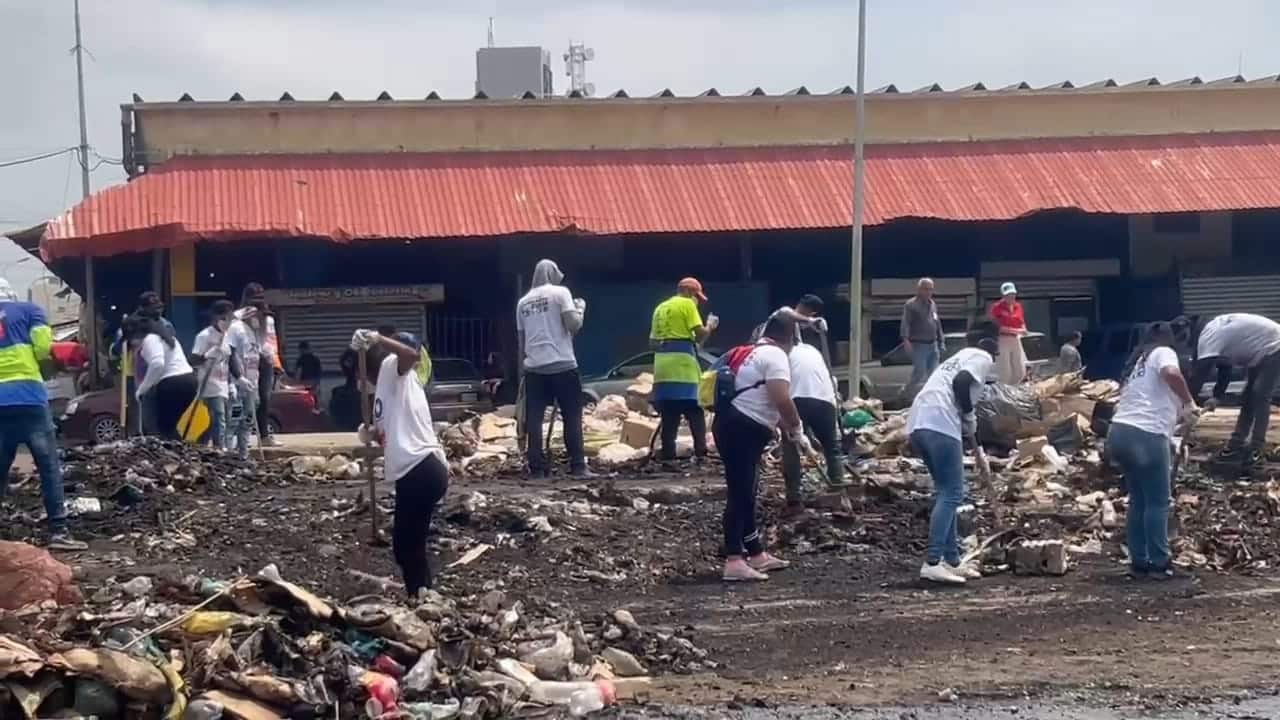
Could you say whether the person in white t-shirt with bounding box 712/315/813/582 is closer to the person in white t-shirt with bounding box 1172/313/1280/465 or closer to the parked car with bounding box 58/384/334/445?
the person in white t-shirt with bounding box 1172/313/1280/465

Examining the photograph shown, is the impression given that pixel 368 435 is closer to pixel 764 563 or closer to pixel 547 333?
pixel 764 563

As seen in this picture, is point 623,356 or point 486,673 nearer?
point 486,673

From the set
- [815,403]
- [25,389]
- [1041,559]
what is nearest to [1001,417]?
[815,403]

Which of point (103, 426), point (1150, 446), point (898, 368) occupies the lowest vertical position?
point (103, 426)

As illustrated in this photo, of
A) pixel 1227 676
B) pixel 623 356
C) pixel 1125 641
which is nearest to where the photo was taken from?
pixel 1227 676

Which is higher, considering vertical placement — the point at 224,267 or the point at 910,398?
the point at 224,267

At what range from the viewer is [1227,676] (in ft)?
27.7

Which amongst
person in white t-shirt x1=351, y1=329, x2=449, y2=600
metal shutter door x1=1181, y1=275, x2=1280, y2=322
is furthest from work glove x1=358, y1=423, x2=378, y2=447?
metal shutter door x1=1181, y1=275, x2=1280, y2=322

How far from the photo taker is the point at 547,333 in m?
14.8

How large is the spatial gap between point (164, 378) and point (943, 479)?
26.2 feet

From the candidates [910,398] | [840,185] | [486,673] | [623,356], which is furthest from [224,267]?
[486,673]

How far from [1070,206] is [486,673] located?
73.0 ft

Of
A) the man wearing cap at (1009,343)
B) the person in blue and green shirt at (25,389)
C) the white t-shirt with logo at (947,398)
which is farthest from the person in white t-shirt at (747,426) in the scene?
the man wearing cap at (1009,343)

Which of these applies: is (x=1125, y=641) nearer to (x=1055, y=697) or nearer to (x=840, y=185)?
(x=1055, y=697)
